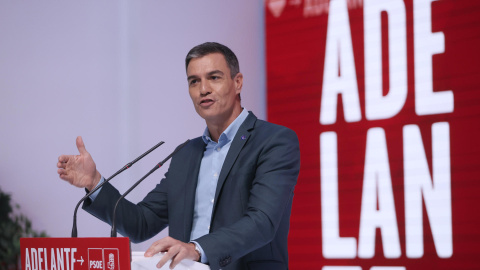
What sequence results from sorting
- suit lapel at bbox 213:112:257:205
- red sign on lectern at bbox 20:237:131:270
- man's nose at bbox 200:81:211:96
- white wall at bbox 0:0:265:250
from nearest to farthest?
red sign on lectern at bbox 20:237:131:270
suit lapel at bbox 213:112:257:205
man's nose at bbox 200:81:211:96
white wall at bbox 0:0:265:250

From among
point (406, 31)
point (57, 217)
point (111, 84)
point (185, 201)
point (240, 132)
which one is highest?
point (406, 31)

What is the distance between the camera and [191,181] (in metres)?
1.85

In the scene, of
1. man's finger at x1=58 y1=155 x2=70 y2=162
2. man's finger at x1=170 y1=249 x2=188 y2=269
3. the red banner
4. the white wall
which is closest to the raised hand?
man's finger at x1=58 y1=155 x2=70 y2=162

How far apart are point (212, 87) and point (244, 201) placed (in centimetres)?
44

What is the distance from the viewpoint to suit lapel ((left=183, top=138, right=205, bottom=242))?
1765 millimetres

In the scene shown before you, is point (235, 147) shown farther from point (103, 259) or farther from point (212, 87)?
point (103, 259)

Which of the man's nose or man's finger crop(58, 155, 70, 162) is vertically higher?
the man's nose

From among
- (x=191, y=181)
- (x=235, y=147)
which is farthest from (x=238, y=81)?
(x=191, y=181)

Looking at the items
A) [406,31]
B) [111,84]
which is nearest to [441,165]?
[406,31]

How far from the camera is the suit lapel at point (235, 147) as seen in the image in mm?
1707

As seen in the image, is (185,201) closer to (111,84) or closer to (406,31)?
(111,84)

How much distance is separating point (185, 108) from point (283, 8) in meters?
1.08

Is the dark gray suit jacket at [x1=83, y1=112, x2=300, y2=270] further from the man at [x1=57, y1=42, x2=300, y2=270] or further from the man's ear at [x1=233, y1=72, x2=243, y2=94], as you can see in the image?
the man's ear at [x1=233, y1=72, x2=243, y2=94]

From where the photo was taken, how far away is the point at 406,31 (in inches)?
128
